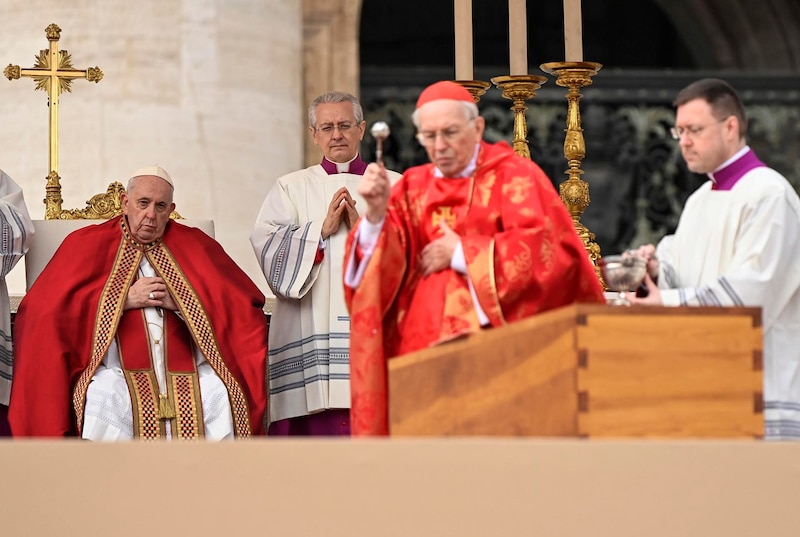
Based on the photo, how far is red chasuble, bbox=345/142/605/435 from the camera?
220 inches

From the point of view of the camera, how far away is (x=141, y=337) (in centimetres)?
721

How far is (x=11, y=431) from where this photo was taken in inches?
279

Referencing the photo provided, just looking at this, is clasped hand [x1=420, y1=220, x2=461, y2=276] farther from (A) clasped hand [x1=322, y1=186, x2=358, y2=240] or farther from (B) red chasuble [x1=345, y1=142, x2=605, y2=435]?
(A) clasped hand [x1=322, y1=186, x2=358, y2=240]

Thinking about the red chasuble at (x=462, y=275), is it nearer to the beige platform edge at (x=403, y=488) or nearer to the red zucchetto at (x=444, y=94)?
the red zucchetto at (x=444, y=94)

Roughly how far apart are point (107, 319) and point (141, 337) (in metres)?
0.15

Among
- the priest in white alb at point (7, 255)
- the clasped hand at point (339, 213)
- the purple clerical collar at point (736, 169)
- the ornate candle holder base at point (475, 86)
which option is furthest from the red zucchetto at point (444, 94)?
the priest in white alb at point (7, 255)

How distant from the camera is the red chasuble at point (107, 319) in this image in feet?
22.9

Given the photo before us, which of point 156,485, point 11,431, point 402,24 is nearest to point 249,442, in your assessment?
point 156,485

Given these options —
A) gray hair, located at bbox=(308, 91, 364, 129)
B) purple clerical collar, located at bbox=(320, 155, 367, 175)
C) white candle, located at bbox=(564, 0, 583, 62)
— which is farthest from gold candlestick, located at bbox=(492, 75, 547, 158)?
purple clerical collar, located at bbox=(320, 155, 367, 175)

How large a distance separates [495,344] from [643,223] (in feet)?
22.6

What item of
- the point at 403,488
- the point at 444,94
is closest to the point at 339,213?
the point at 444,94

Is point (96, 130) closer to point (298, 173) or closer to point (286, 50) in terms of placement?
point (286, 50)

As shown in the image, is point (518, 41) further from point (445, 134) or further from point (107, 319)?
point (107, 319)

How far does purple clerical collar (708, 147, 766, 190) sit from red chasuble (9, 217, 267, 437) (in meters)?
2.22
